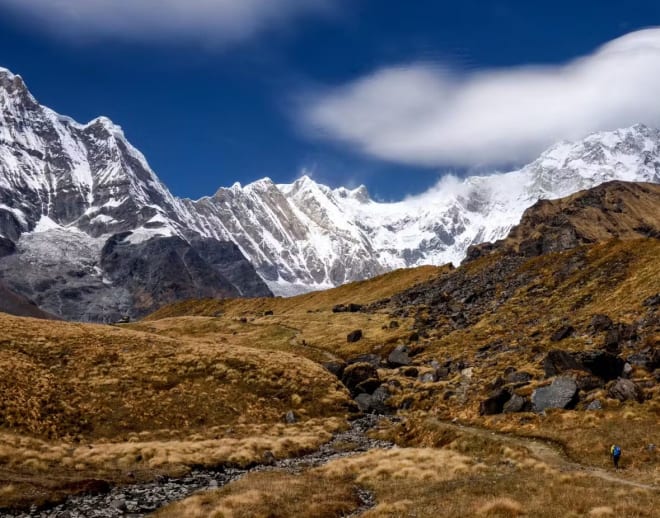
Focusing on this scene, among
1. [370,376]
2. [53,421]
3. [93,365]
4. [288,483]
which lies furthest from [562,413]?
[93,365]

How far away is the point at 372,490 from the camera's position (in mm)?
32812

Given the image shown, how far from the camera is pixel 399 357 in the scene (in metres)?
81.9

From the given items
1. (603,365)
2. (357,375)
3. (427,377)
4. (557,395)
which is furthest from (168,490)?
(427,377)

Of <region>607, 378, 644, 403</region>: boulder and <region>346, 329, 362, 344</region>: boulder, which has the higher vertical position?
<region>346, 329, 362, 344</region>: boulder

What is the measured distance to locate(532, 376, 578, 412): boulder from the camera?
48.3 m

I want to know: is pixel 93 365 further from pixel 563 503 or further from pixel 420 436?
pixel 563 503

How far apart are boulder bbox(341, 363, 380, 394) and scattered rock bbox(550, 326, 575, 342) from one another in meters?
21.5

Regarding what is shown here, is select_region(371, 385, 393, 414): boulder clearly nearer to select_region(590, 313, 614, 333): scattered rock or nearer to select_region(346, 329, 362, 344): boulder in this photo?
select_region(590, 313, 614, 333): scattered rock

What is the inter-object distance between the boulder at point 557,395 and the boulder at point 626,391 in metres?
2.86

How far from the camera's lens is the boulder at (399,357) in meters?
81.1

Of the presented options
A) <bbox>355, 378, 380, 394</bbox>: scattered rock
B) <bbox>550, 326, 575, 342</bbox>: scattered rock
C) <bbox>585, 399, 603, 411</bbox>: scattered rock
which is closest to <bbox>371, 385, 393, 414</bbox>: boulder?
<bbox>355, 378, 380, 394</bbox>: scattered rock

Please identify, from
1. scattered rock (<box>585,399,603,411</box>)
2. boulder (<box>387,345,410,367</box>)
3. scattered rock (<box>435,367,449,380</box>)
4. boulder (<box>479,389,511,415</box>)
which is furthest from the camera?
boulder (<box>387,345,410,367</box>)

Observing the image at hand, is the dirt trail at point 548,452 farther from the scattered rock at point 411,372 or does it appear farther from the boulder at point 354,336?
the boulder at point 354,336

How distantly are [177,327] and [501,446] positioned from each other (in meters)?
103
